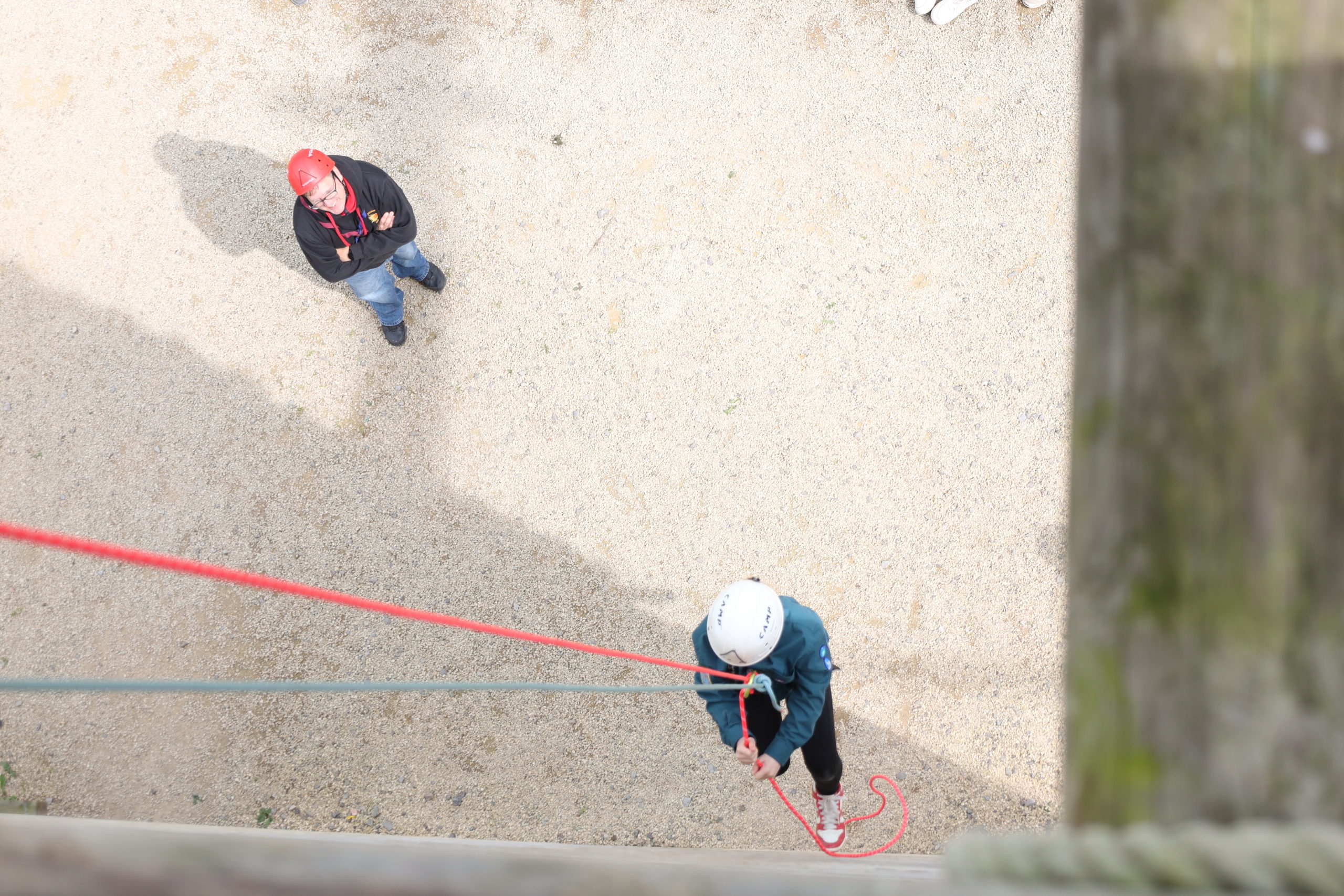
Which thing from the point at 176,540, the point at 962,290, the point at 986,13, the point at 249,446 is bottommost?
the point at 176,540

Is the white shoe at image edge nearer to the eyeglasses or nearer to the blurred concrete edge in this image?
the eyeglasses

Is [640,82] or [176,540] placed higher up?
[640,82]

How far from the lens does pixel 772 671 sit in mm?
2674

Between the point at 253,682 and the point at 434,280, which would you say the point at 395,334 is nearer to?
the point at 434,280

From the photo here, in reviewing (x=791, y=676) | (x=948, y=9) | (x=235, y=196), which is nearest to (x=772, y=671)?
(x=791, y=676)

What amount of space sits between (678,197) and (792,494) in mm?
1748

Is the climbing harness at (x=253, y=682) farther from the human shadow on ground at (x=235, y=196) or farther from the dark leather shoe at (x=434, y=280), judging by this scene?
the human shadow on ground at (x=235, y=196)

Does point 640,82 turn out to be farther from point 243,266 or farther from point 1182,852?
point 1182,852

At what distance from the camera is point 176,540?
12.5 ft

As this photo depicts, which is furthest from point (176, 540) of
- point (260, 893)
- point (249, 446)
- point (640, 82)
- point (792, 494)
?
point (260, 893)

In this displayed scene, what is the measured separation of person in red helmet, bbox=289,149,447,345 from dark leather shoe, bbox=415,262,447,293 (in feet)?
0.57

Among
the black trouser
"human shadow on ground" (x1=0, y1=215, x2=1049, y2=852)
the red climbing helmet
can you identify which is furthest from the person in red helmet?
the black trouser

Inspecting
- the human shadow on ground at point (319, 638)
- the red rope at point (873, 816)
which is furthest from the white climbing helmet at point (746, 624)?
the human shadow on ground at point (319, 638)

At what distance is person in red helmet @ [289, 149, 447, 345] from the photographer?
313cm
